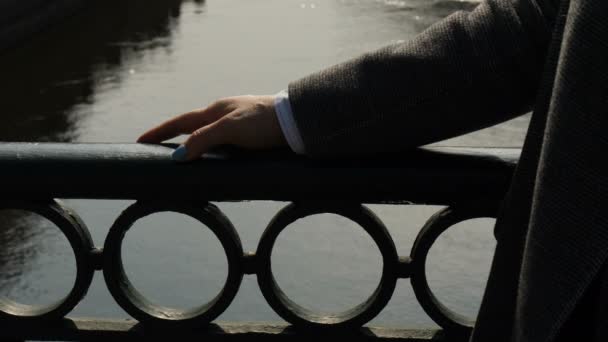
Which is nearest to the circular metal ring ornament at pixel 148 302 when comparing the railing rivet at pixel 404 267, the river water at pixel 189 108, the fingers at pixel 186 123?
the fingers at pixel 186 123

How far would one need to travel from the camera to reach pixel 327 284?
407 inches

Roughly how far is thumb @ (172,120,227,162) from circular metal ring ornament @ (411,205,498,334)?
12.9 inches

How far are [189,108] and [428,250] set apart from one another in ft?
47.9

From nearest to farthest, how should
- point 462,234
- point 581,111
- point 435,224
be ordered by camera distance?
point 581,111 → point 435,224 → point 462,234

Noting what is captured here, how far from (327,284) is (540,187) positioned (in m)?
9.48

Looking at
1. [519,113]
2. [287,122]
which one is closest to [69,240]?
[287,122]

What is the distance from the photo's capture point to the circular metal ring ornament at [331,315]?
128 centimetres

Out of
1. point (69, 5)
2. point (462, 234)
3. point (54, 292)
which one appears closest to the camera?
point (54, 292)

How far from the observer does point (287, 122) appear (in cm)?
121

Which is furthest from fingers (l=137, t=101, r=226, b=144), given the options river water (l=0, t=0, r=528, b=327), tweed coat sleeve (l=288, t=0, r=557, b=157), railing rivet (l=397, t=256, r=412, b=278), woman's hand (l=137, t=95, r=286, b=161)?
river water (l=0, t=0, r=528, b=327)

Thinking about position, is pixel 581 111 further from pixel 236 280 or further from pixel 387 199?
pixel 236 280

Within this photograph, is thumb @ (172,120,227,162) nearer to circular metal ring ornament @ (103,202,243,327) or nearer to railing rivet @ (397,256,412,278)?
circular metal ring ornament @ (103,202,243,327)

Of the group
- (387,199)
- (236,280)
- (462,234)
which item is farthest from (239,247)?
(462,234)

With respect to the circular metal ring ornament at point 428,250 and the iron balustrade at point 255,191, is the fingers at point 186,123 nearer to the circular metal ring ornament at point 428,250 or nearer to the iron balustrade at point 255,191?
the iron balustrade at point 255,191
